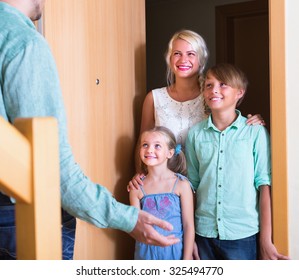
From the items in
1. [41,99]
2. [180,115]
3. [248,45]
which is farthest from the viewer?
[248,45]

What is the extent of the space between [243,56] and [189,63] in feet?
5.14

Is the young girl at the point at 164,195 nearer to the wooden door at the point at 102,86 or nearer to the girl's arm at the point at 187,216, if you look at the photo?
the girl's arm at the point at 187,216

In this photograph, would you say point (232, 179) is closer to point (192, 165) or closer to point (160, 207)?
point (192, 165)

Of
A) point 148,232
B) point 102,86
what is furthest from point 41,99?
point 102,86

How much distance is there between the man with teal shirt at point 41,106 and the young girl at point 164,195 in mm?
677

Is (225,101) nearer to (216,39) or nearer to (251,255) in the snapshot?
(251,255)

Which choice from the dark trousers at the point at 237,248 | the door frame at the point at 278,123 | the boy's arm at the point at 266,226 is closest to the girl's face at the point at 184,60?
the door frame at the point at 278,123

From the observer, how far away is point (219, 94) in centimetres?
152

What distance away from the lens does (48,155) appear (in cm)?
55

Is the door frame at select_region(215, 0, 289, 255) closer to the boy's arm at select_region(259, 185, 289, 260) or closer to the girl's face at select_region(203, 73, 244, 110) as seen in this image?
the boy's arm at select_region(259, 185, 289, 260)

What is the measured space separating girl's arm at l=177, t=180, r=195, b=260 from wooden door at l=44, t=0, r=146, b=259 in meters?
0.29

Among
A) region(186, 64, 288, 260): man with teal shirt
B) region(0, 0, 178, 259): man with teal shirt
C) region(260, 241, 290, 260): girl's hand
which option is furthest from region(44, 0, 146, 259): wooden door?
region(260, 241, 290, 260): girl's hand

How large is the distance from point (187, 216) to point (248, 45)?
6.18 feet

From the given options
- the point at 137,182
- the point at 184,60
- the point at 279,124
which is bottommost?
the point at 137,182
